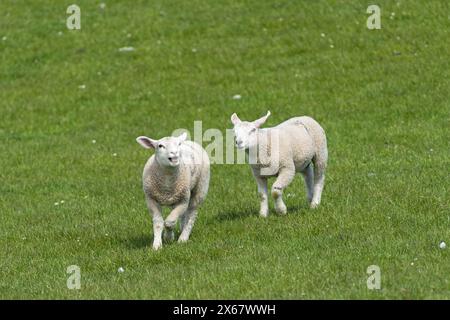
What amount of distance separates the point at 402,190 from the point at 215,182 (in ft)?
12.5

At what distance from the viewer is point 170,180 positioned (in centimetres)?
1172

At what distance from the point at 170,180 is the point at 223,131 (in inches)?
333

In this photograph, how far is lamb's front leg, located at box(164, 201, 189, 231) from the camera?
11.8 meters

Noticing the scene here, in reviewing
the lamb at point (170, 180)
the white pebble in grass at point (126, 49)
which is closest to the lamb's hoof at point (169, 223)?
the lamb at point (170, 180)

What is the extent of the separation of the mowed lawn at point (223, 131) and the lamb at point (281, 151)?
1.29 feet

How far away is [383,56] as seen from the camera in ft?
75.4

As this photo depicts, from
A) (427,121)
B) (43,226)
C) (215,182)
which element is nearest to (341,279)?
(43,226)

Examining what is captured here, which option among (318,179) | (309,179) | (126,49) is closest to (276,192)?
(318,179)

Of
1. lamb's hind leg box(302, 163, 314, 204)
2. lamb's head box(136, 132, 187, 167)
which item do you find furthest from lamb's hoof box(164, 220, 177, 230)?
lamb's hind leg box(302, 163, 314, 204)

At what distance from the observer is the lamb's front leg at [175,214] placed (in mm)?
11781

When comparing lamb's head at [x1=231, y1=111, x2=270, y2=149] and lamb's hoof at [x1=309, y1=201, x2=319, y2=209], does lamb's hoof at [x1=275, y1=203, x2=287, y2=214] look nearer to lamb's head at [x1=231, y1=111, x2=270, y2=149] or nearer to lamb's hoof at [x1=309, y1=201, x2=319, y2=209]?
lamb's hoof at [x1=309, y1=201, x2=319, y2=209]

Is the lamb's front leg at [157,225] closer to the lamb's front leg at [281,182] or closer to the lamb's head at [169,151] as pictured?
the lamb's head at [169,151]
